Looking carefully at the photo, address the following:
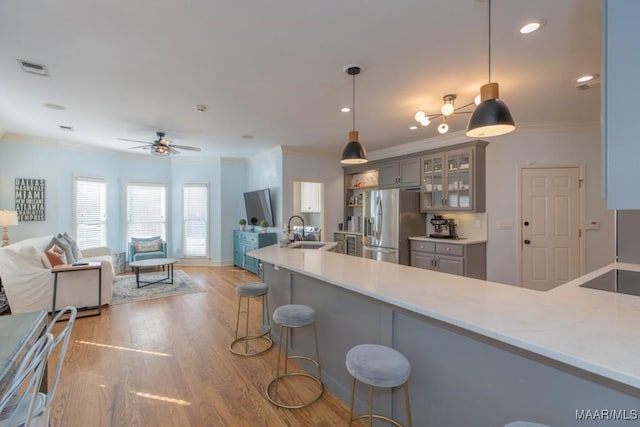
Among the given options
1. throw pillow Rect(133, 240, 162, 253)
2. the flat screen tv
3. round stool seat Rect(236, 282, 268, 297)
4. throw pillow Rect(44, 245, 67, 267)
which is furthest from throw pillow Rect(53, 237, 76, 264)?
round stool seat Rect(236, 282, 268, 297)

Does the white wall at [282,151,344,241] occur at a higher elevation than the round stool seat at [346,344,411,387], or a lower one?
higher

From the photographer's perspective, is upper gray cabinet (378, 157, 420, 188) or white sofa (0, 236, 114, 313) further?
upper gray cabinet (378, 157, 420, 188)

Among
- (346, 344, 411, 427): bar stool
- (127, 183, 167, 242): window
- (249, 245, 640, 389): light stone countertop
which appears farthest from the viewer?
(127, 183, 167, 242): window

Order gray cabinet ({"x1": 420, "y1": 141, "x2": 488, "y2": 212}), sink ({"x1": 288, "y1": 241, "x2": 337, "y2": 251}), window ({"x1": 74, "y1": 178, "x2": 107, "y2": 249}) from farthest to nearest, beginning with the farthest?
1. window ({"x1": 74, "y1": 178, "x2": 107, "y2": 249})
2. gray cabinet ({"x1": 420, "y1": 141, "x2": 488, "y2": 212})
3. sink ({"x1": 288, "y1": 241, "x2": 337, "y2": 251})

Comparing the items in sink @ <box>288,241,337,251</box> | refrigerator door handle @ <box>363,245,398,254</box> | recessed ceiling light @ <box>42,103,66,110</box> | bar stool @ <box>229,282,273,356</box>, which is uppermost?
recessed ceiling light @ <box>42,103,66,110</box>

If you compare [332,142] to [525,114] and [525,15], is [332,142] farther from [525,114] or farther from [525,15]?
[525,15]

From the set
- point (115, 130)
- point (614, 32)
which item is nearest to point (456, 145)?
point (614, 32)

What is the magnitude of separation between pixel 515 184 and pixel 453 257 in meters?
1.46

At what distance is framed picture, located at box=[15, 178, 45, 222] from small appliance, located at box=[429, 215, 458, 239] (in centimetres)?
690

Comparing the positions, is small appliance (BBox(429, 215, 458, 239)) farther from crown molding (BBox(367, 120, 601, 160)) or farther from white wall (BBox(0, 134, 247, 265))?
white wall (BBox(0, 134, 247, 265))

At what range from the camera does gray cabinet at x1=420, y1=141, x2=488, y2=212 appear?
14.8 ft

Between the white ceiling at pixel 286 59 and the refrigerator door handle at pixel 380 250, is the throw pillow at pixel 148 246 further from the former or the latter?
the refrigerator door handle at pixel 380 250

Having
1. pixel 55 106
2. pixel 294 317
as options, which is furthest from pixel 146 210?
pixel 294 317

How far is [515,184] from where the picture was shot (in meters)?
4.50
